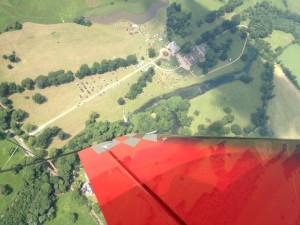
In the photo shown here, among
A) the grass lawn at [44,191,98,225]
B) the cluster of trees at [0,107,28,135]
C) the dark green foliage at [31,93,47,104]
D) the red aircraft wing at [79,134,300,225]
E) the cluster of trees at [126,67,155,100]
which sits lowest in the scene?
the grass lawn at [44,191,98,225]

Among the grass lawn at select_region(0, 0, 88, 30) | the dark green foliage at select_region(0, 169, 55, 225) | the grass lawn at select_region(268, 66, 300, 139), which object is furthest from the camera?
the grass lawn at select_region(268, 66, 300, 139)

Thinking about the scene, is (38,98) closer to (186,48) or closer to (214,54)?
(186,48)

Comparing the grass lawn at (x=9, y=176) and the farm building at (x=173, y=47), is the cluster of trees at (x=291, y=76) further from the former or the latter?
the grass lawn at (x=9, y=176)

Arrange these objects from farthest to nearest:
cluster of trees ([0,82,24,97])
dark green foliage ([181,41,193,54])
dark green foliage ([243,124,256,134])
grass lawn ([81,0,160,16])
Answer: dark green foliage ([181,41,193,54]), grass lawn ([81,0,160,16]), dark green foliage ([243,124,256,134]), cluster of trees ([0,82,24,97])

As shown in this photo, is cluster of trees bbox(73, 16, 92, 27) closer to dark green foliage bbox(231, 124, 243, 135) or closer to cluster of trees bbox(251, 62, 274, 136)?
dark green foliage bbox(231, 124, 243, 135)

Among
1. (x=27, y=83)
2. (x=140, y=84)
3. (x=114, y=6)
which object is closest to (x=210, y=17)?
(x=114, y=6)

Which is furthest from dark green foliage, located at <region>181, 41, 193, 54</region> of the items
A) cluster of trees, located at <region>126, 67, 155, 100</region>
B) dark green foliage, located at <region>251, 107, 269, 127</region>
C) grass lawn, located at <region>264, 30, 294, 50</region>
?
grass lawn, located at <region>264, 30, 294, 50</region>
